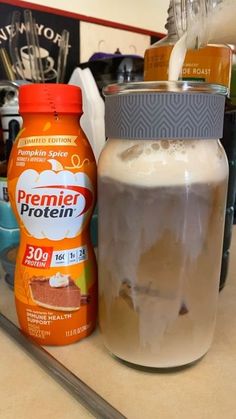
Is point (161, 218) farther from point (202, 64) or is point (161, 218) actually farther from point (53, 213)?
point (202, 64)

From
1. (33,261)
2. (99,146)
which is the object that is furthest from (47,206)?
(99,146)

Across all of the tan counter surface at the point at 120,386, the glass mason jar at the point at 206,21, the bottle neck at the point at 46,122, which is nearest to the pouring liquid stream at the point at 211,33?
the glass mason jar at the point at 206,21

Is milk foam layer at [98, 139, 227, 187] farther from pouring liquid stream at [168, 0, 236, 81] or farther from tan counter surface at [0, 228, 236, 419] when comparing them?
tan counter surface at [0, 228, 236, 419]

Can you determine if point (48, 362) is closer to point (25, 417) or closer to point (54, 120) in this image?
point (25, 417)

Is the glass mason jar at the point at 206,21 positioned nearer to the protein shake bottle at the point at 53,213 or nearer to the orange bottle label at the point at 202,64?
the orange bottle label at the point at 202,64

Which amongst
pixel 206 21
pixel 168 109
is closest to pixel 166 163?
pixel 168 109

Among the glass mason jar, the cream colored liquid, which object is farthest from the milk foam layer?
the glass mason jar
